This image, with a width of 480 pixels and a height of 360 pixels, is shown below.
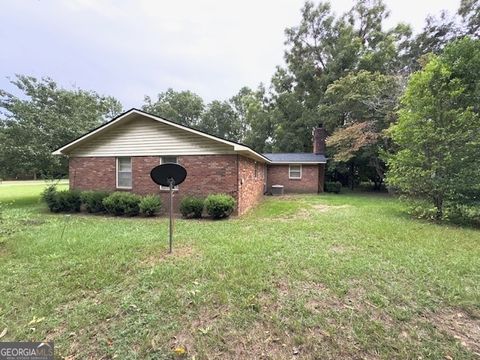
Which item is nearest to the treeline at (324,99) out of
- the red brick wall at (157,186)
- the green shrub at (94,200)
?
the red brick wall at (157,186)

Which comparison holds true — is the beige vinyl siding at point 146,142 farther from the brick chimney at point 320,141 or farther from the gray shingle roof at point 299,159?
the brick chimney at point 320,141

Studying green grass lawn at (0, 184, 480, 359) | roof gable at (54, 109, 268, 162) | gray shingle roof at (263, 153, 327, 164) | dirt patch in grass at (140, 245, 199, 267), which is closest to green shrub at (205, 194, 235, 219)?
roof gable at (54, 109, 268, 162)

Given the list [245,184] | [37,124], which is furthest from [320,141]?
[37,124]

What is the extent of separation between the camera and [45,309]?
3.33m

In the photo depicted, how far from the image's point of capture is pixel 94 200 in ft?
33.0

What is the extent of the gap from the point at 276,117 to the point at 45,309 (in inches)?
1007

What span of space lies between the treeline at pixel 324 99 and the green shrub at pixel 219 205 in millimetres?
6551

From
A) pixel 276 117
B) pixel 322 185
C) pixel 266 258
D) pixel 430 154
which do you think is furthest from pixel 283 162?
pixel 266 258

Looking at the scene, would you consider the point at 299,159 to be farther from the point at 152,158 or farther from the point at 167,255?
the point at 167,255

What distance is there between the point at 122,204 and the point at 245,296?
7.55m

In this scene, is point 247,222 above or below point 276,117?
below

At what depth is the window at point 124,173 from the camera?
35.8 feet

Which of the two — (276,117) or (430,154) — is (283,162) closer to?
(276,117)

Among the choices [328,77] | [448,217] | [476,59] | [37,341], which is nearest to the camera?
[37,341]
